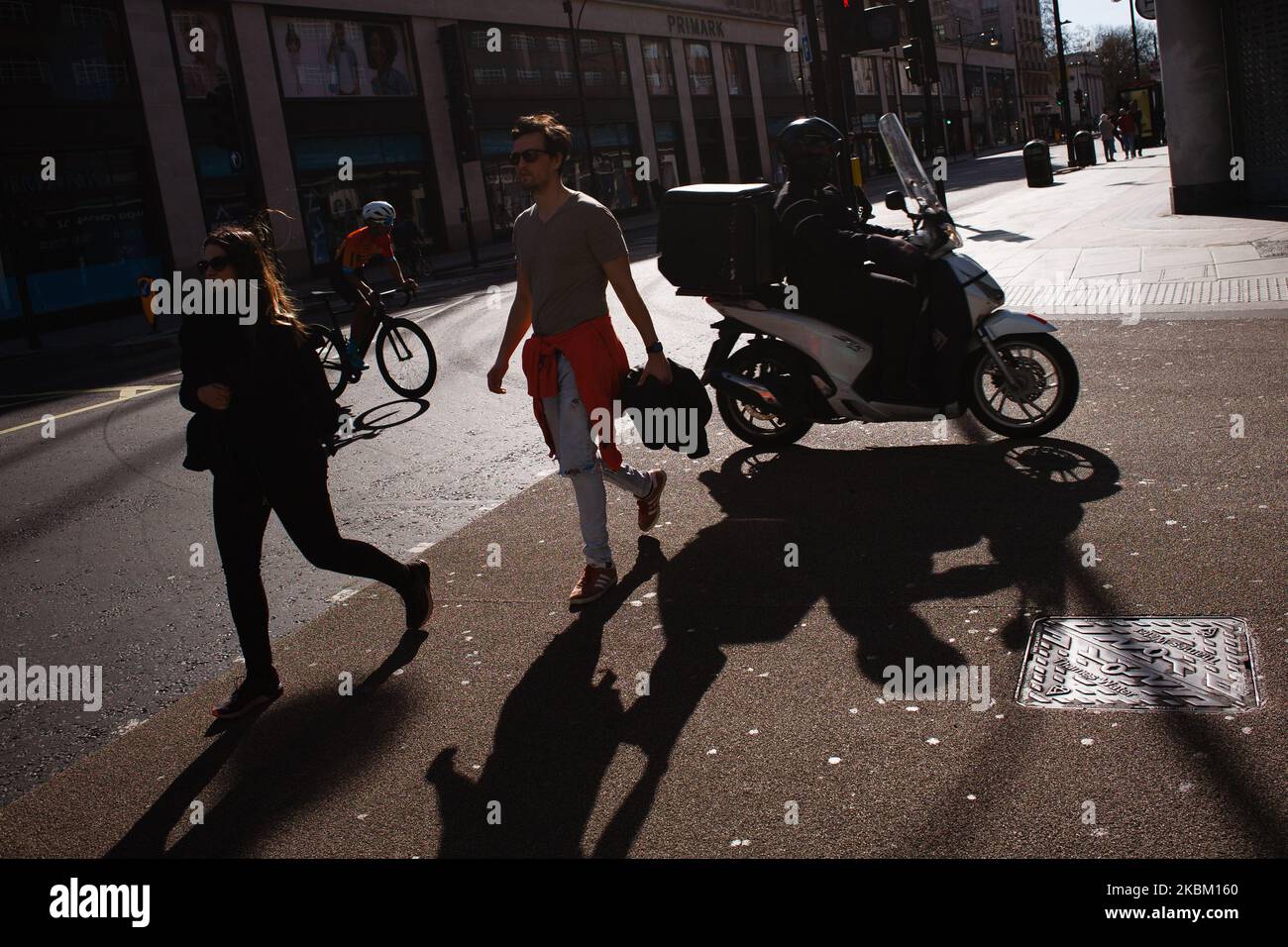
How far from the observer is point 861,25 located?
13172 millimetres

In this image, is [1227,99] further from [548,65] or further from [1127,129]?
[548,65]

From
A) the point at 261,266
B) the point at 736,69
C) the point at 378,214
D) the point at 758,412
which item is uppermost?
the point at 736,69

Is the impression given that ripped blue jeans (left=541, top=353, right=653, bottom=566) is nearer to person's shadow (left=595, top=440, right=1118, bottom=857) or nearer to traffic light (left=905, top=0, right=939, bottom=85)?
person's shadow (left=595, top=440, right=1118, bottom=857)

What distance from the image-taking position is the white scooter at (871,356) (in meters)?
6.31

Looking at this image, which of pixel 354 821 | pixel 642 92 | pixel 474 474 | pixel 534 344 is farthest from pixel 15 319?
pixel 642 92

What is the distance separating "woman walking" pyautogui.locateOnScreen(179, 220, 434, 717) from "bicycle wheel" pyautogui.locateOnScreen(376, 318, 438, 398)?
20.0 ft

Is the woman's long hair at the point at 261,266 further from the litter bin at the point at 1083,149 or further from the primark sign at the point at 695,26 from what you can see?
the primark sign at the point at 695,26

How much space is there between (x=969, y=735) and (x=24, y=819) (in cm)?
281

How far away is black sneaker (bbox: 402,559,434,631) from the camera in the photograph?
15.7ft

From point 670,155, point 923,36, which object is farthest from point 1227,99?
point 670,155

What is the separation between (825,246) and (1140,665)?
3.31m

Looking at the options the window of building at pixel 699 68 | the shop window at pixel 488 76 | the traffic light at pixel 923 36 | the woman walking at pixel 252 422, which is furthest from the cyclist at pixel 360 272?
the window of building at pixel 699 68

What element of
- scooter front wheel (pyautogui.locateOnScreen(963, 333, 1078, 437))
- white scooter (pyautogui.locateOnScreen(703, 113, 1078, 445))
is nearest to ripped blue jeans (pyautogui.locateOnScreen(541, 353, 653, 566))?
white scooter (pyautogui.locateOnScreen(703, 113, 1078, 445))

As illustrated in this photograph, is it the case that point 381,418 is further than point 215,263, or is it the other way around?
point 381,418
